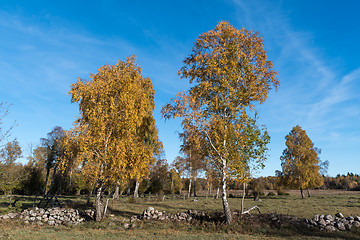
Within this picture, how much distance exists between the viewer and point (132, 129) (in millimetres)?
18266

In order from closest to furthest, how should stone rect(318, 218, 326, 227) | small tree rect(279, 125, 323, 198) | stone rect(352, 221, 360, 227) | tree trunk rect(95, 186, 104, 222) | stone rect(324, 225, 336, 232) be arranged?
stone rect(324, 225, 336, 232) < stone rect(352, 221, 360, 227) < stone rect(318, 218, 326, 227) < tree trunk rect(95, 186, 104, 222) < small tree rect(279, 125, 323, 198)

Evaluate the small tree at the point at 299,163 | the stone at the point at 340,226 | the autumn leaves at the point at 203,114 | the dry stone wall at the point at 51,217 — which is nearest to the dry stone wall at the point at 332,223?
the stone at the point at 340,226

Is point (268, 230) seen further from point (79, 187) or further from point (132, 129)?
point (79, 187)

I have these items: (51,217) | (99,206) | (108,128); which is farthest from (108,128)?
(51,217)

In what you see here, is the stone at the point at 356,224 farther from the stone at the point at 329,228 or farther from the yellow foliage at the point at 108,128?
the yellow foliage at the point at 108,128

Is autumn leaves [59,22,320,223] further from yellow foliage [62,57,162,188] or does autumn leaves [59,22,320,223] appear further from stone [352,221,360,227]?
stone [352,221,360,227]

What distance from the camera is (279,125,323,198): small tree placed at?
4394cm

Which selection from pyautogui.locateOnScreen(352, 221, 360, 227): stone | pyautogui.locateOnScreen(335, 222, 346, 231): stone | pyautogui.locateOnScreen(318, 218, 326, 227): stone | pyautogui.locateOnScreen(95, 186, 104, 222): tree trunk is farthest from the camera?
pyautogui.locateOnScreen(95, 186, 104, 222): tree trunk

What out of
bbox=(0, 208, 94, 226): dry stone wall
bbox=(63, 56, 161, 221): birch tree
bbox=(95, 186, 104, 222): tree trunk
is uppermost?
bbox=(63, 56, 161, 221): birch tree

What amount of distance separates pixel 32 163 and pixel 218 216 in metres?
41.7

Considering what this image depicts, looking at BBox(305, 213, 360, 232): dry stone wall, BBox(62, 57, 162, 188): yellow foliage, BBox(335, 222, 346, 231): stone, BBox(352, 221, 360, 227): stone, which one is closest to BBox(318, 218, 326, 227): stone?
BBox(305, 213, 360, 232): dry stone wall

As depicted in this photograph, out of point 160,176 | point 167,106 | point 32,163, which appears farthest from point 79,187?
point 167,106

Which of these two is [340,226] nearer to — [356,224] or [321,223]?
[321,223]

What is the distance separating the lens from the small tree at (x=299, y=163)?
43938mm
